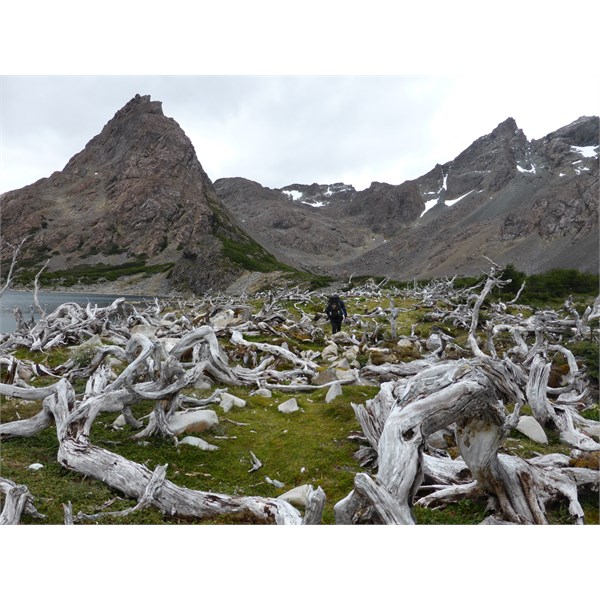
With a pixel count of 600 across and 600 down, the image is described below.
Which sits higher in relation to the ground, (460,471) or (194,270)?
(194,270)

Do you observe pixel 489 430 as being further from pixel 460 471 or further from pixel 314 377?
pixel 314 377

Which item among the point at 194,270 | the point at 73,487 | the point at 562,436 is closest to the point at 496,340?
the point at 562,436

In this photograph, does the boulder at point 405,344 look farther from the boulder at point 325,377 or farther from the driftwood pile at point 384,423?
the boulder at point 325,377

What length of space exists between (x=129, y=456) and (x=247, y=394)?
457 centimetres

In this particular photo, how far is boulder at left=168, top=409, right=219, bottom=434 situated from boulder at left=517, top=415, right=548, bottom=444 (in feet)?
18.7

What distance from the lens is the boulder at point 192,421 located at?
8523mm

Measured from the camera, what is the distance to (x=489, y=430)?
16.3 ft

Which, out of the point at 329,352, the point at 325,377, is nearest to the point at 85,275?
the point at 329,352

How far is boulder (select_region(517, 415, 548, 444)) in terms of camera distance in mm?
8129

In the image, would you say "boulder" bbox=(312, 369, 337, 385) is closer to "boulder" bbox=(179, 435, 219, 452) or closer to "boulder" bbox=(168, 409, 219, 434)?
"boulder" bbox=(168, 409, 219, 434)

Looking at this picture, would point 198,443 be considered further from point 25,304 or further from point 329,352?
point 25,304

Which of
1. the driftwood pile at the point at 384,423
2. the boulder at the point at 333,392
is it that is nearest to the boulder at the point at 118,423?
the driftwood pile at the point at 384,423

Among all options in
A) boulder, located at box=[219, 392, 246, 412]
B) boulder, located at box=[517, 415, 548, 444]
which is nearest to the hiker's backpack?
boulder, located at box=[219, 392, 246, 412]

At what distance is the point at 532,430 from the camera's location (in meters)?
8.34
